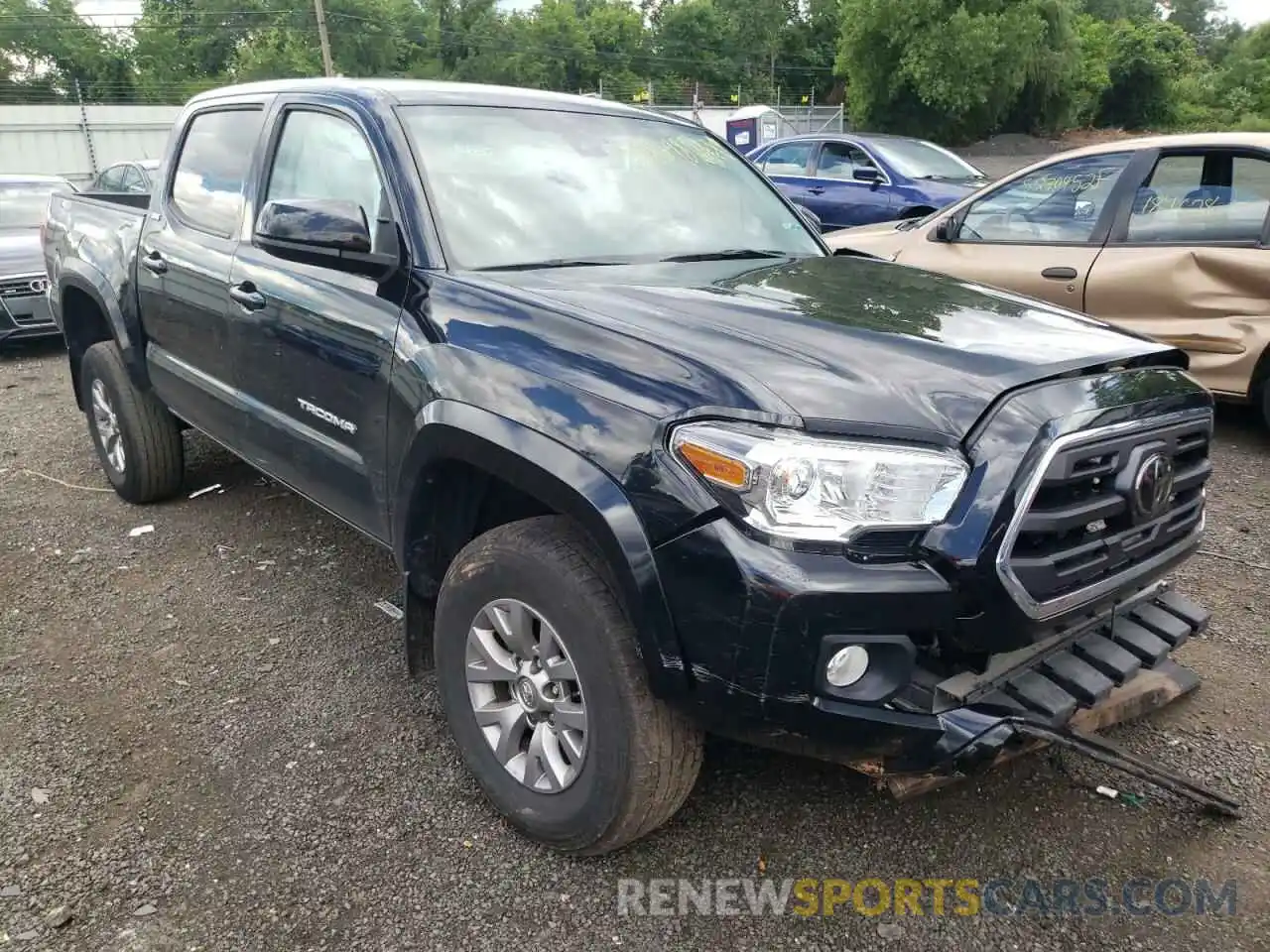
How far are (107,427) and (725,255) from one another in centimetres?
347

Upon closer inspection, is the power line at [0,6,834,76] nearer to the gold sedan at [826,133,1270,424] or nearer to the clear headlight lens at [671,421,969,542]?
the gold sedan at [826,133,1270,424]

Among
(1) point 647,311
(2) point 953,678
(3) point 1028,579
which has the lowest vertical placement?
(2) point 953,678

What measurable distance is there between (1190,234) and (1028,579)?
427 cm

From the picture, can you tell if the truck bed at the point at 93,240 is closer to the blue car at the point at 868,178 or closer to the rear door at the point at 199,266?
the rear door at the point at 199,266

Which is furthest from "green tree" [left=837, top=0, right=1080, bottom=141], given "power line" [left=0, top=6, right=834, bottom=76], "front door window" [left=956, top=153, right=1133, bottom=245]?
"front door window" [left=956, top=153, right=1133, bottom=245]

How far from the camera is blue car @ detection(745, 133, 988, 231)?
1004 centimetres

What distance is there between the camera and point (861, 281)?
117 inches

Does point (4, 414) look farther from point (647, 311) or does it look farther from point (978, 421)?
point (978, 421)

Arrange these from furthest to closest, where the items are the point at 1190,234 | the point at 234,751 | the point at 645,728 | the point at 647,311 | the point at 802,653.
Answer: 1. the point at 1190,234
2. the point at 234,751
3. the point at 647,311
4. the point at 645,728
5. the point at 802,653

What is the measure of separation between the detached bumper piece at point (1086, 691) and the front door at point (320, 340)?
1.72 metres

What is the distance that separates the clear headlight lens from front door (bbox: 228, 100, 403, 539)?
121cm

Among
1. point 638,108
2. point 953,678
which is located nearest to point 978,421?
point 953,678

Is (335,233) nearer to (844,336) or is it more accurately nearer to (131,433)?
(844,336)

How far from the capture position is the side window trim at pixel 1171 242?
16.7 feet
